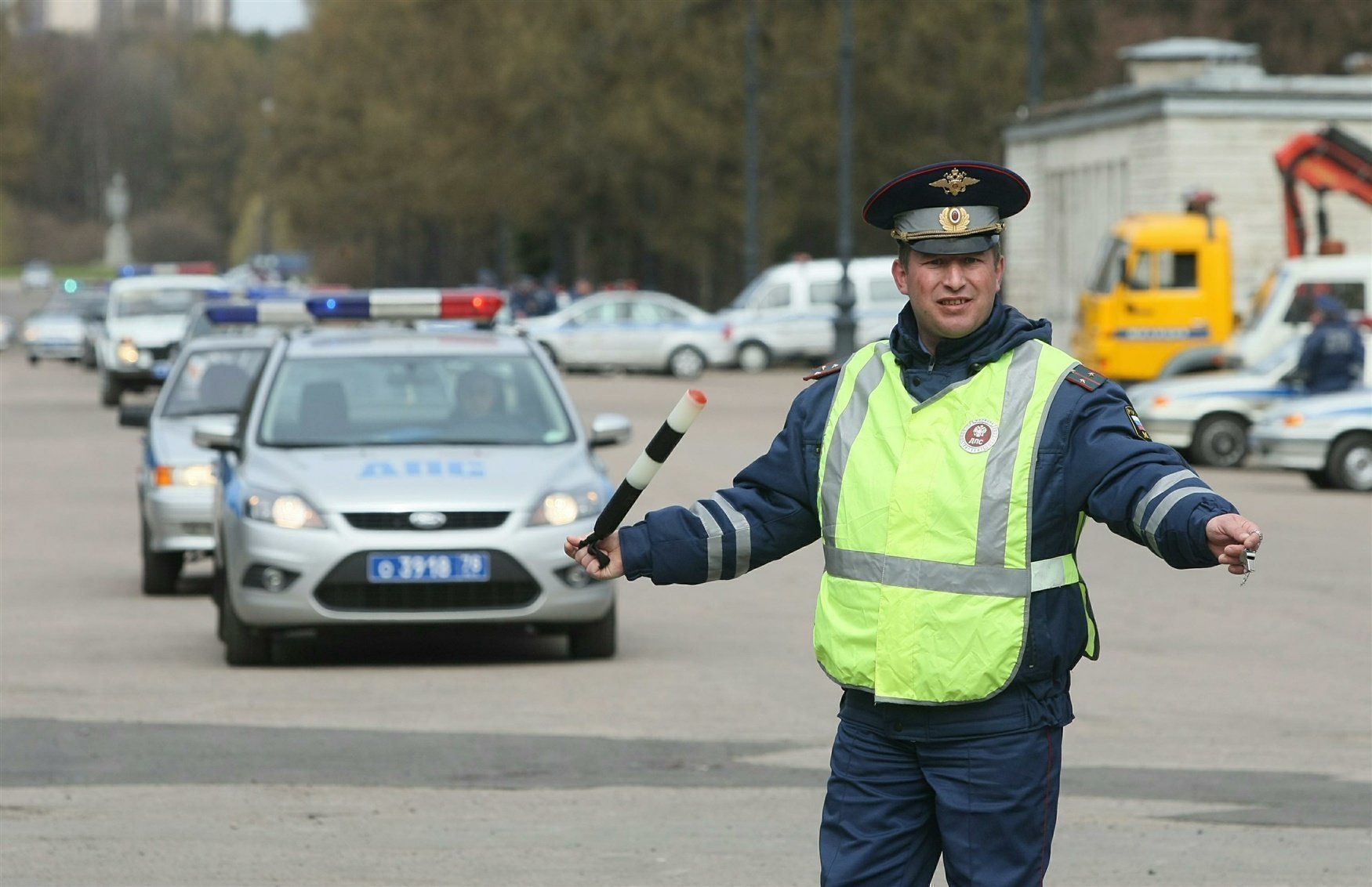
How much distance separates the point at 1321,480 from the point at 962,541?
18.2m

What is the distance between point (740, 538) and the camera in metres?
4.75

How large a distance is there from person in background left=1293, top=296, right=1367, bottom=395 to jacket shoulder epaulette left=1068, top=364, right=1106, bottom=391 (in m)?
18.2

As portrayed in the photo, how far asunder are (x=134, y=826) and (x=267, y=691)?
2961 millimetres

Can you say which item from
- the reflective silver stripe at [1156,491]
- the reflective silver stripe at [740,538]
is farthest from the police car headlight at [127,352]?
the reflective silver stripe at [1156,491]

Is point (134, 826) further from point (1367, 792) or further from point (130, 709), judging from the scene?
point (1367, 792)

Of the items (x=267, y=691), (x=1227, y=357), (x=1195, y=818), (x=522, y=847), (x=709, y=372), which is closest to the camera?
(x=522, y=847)

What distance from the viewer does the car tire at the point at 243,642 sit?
11.1 metres

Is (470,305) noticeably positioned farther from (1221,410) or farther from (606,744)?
(1221,410)

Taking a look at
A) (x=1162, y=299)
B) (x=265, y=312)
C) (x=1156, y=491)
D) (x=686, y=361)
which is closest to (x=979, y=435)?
(x=1156, y=491)

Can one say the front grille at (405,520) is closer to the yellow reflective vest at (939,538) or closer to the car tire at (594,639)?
the car tire at (594,639)

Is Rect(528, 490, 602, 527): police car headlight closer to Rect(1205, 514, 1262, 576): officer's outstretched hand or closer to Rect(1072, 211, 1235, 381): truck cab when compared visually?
Rect(1205, 514, 1262, 576): officer's outstretched hand

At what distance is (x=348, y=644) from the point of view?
40.8ft

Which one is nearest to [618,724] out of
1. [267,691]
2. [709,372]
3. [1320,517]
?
[267,691]

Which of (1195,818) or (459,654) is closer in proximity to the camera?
(1195,818)
